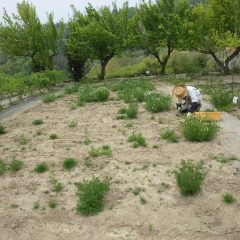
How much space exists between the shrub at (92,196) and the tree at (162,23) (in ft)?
62.3

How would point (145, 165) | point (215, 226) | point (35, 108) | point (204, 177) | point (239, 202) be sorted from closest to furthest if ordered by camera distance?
point (215, 226) < point (239, 202) < point (204, 177) < point (145, 165) < point (35, 108)

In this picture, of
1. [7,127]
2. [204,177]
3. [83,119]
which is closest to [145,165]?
[204,177]

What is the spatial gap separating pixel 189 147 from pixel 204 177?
1.67m

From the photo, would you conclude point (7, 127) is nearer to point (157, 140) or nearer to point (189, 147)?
point (157, 140)

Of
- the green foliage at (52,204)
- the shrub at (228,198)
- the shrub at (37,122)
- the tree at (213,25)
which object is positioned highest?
the tree at (213,25)

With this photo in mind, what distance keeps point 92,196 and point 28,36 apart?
839 inches

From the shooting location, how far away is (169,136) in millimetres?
10414

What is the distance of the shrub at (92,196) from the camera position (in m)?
7.50

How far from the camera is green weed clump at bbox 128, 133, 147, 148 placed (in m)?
10.1

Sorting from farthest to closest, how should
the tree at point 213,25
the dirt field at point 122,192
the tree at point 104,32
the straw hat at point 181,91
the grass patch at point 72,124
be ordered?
1. the tree at point 104,32
2. the tree at point 213,25
3. the grass patch at point 72,124
4. the straw hat at point 181,91
5. the dirt field at point 122,192

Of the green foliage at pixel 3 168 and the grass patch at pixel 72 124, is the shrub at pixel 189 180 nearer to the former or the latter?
the green foliage at pixel 3 168

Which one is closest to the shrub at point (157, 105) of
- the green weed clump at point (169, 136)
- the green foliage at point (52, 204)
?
the green weed clump at point (169, 136)

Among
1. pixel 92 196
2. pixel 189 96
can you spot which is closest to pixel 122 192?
pixel 92 196

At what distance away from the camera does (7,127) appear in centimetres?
1312
